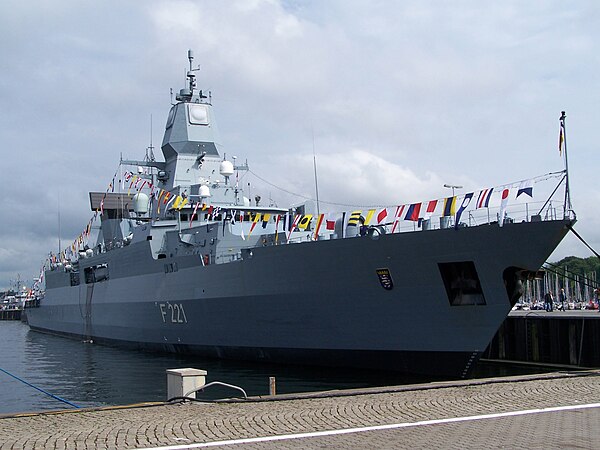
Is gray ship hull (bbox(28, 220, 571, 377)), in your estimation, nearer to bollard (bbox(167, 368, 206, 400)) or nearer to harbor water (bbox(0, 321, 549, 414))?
harbor water (bbox(0, 321, 549, 414))

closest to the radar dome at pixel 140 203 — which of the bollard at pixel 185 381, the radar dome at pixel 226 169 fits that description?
the radar dome at pixel 226 169

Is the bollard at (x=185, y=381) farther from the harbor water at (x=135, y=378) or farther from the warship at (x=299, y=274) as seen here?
the warship at (x=299, y=274)

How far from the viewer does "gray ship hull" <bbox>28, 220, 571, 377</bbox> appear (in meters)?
13.3

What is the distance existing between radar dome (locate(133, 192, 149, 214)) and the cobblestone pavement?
18.4m

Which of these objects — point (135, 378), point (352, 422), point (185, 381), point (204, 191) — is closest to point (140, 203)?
point (204, 191)

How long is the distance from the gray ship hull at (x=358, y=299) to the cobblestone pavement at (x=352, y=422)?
466cm

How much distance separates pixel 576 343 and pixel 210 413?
12.8 m

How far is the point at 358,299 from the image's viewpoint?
1497 centimetres

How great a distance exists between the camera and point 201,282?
19016 millimetres

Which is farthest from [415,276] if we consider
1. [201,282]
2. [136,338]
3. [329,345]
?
[136,338]

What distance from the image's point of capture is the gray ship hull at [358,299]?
43.7 feet

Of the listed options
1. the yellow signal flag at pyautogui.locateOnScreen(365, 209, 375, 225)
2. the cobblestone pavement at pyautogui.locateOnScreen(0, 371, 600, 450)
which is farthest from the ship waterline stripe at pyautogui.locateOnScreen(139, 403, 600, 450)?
the yellow signal flag at pyautogui.locateOnScreen(365, 209, 375, 225)

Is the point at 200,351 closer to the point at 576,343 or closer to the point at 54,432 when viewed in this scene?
the point at 576,343

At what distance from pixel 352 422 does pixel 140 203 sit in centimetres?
2009
